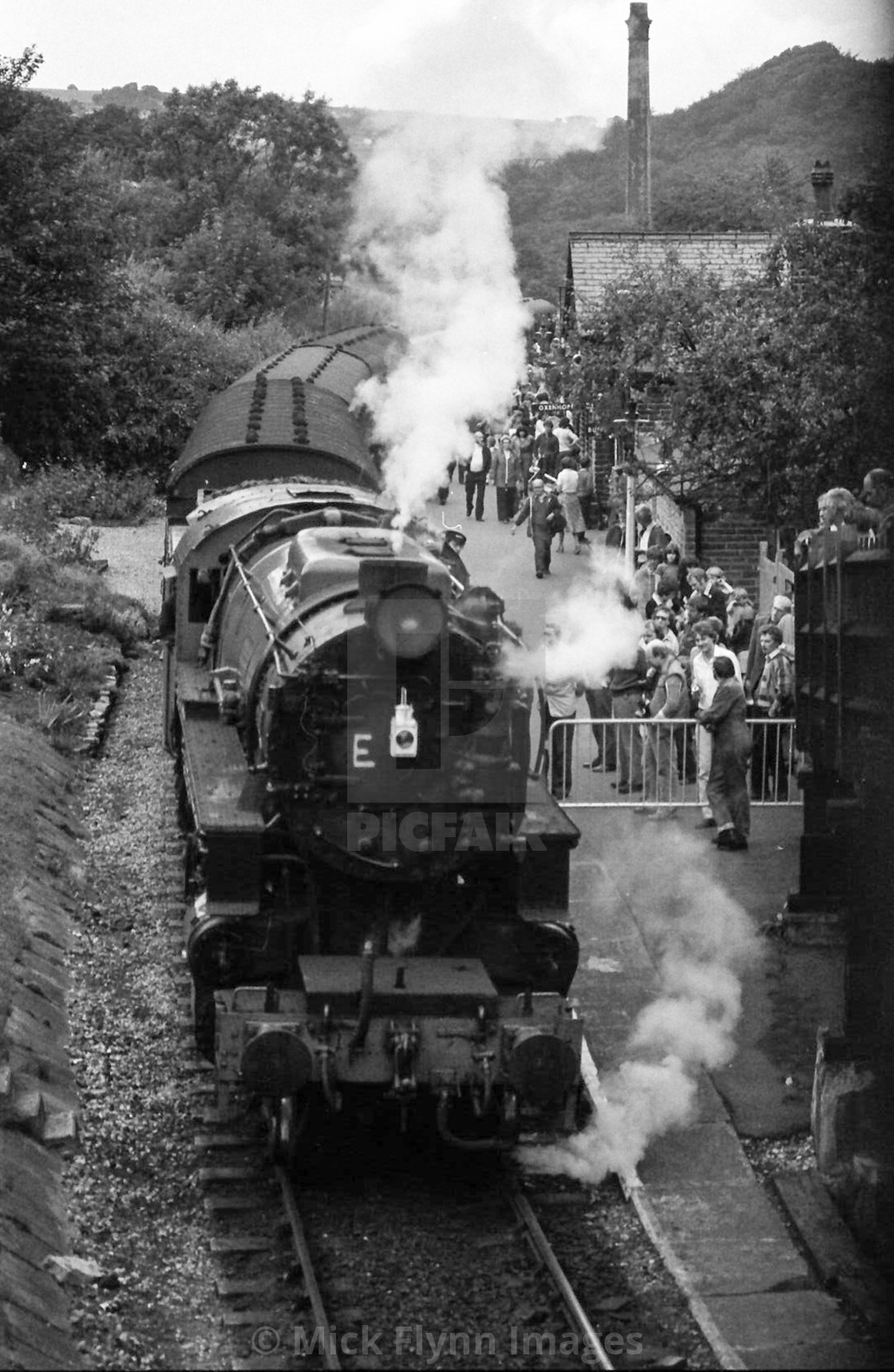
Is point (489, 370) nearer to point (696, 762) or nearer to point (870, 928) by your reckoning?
point (696, 762)

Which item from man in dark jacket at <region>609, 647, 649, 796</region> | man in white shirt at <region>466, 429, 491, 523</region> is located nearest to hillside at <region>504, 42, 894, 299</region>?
man in white shirt at <region>466, 429, 491, 523</region>

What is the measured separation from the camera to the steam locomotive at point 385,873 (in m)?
9.05

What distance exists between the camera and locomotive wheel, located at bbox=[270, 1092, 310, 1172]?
909 cm

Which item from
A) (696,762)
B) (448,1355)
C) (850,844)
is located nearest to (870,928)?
(850,844)

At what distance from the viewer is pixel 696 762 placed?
15750mm

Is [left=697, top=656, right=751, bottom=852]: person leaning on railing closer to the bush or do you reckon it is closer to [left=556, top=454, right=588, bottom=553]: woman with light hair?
[left=556, top=454, right=588, bottom=553]: woman with light hair

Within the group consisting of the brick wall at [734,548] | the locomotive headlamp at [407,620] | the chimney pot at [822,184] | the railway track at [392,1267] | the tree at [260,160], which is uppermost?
the tree at [260,160]

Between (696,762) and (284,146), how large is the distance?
1120 inches

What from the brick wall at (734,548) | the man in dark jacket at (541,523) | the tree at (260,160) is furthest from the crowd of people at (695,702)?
→ the tree at (260,160)

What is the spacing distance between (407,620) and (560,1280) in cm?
322

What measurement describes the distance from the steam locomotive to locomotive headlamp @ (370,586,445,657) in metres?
0.01

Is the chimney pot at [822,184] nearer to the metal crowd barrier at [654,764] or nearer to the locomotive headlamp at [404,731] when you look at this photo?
the metal crowd barrier at [654,764]

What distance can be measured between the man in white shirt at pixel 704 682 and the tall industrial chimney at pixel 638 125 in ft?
48.7

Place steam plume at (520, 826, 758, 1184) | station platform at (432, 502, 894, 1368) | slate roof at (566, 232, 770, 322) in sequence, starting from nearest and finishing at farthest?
station platform at (432, 502, 894, 1368) < steam plume at (520, 826, 758, 1184) < slate roof at (566, 232, 770, 322)
